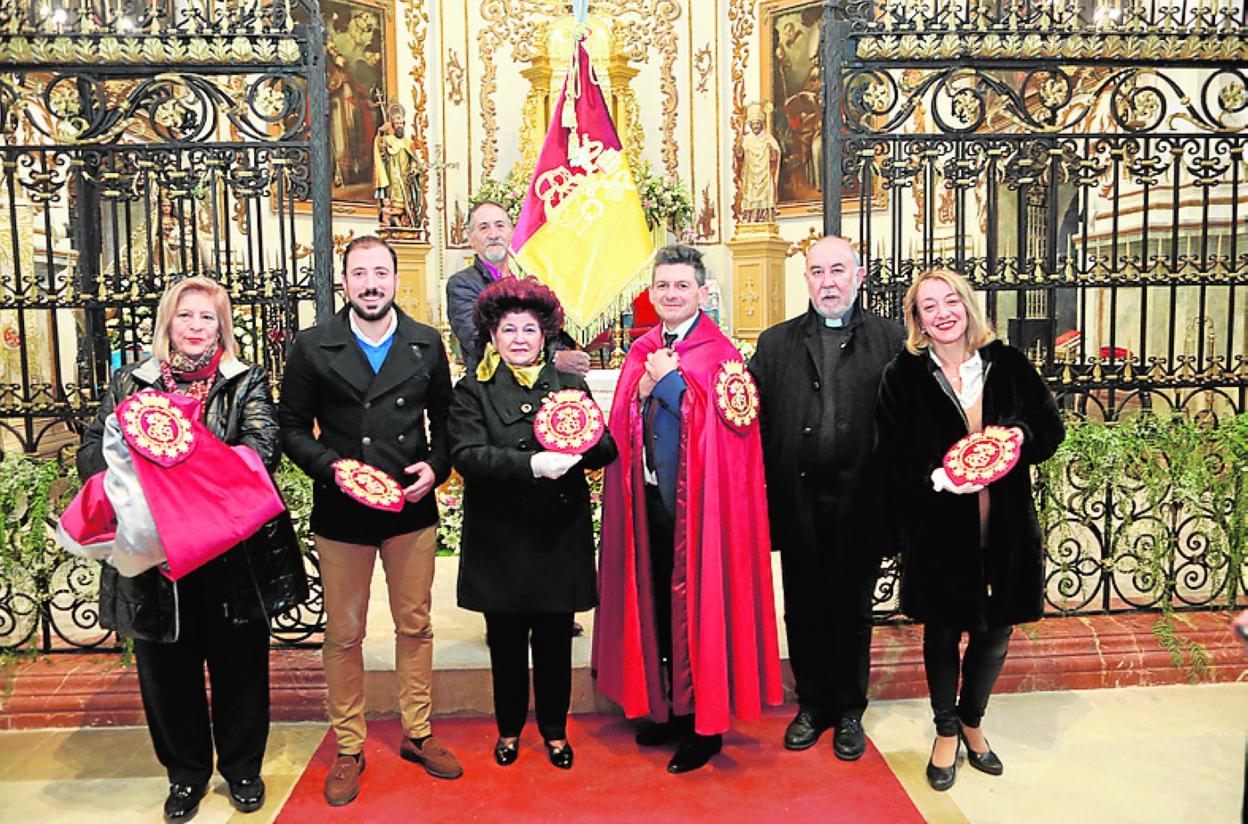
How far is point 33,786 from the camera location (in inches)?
143

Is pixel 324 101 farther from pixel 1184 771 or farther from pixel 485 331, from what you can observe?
pixel 1184 771

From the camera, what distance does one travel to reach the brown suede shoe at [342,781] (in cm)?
344

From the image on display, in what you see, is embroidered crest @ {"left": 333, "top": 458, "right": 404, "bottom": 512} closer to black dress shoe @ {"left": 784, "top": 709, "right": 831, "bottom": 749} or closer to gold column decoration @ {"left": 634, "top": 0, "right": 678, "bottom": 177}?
black dress shoe @ {"left": 784, "top": 709, "right": 831, "bottom": 749}

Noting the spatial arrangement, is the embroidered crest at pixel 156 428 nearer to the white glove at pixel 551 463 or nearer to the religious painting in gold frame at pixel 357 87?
the white glove at pixel 551 463

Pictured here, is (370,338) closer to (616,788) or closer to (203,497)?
(203,497)

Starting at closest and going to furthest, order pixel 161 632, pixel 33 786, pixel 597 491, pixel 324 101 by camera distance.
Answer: pixel 161 632 < pixel 33 786 < pixel 324 101 < pixel 597 491

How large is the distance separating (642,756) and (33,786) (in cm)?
215

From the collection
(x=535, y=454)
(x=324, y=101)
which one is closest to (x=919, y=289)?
(x=535, y=454)

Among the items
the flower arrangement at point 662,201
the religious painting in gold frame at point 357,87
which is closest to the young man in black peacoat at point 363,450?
the flower arrangement at point 662,201

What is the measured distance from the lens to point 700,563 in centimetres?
350

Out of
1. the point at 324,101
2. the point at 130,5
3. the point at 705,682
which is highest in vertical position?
the point at 130,5

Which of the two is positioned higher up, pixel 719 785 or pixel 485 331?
pixel 485 331

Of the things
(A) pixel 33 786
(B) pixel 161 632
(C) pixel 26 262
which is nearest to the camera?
(B) pixel 161 632

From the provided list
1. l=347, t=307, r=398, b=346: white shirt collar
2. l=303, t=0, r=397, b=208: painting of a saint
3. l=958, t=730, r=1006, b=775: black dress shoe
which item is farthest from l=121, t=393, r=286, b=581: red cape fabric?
l=303, t=0, r=397, b=208: painting of a saint
